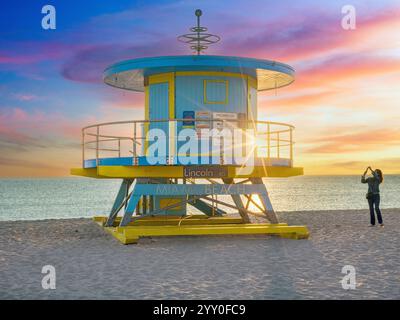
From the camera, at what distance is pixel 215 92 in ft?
58.2

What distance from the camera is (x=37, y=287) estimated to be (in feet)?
32.2

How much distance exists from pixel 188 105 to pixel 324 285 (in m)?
9.14

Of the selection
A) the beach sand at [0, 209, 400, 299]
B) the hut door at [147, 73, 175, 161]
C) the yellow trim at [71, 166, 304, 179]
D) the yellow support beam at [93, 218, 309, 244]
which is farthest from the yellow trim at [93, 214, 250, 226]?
the hut door at [147, 73, 175, 161]

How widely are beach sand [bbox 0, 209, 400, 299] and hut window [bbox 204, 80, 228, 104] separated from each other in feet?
14.2

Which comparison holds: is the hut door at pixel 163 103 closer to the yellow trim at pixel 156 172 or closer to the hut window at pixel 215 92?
the yellow trim at pixel 156 172

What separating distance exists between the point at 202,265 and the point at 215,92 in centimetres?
724

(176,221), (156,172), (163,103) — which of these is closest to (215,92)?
(163,103)

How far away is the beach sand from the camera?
30.7 feet

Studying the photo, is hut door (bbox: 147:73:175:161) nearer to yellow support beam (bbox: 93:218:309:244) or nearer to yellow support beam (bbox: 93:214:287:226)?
yellow support beam (bbox: 93:218:309:244)

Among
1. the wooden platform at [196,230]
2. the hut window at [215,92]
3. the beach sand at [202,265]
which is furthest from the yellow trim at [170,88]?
the beach sand at [202,265]

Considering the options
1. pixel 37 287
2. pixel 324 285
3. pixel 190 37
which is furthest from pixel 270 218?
pixel 37 287

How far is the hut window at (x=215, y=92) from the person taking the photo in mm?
17688
